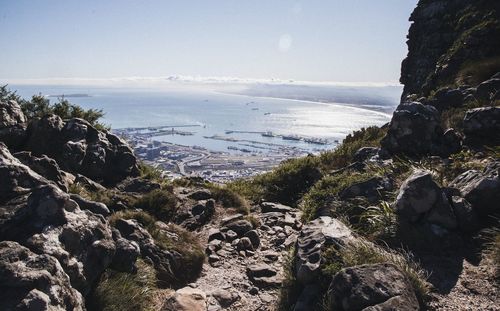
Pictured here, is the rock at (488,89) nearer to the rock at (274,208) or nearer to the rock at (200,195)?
the rock at (274,208)

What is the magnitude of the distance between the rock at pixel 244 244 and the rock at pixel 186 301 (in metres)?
2.55

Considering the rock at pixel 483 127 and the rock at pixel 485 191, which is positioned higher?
the rock at pixel 483 127

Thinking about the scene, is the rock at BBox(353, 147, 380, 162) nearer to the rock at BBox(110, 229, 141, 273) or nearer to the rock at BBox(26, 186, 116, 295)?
the rock at BBox(110, 229, 141, 273)

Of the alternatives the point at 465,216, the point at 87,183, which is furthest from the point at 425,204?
the point at 87,183

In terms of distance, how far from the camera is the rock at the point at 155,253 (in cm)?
769

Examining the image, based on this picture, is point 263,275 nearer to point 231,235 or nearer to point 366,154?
point 231,235

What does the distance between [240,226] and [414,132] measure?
20.2ft

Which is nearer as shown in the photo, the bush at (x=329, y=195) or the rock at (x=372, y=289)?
the rock at (x=372, y=289)

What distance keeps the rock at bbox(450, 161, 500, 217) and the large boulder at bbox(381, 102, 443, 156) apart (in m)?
3.50

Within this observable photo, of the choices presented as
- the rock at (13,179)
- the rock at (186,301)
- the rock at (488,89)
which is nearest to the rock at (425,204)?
the rock at (186,301)

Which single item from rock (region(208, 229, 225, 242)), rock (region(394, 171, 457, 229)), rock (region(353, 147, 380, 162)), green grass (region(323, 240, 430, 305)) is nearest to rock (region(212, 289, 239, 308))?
green grass (region(323, 240, 430, 305))

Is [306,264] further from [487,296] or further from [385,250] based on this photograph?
[487,296]

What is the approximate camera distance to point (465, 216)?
712cm

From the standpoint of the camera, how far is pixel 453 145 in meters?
11.0
